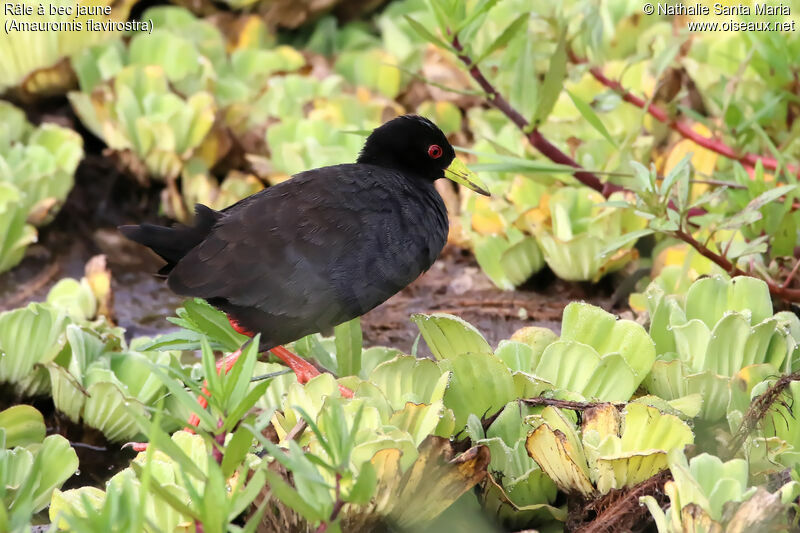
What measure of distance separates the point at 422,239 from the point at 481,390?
547 millimetres

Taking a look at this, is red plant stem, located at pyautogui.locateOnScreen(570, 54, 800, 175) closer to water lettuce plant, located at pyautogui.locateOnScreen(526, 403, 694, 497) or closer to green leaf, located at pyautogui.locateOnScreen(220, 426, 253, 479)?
water lettuce plant, located at pyautogui.locateOnScreen(526, 403, 694, 497)

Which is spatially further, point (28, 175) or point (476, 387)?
point (28, 175)

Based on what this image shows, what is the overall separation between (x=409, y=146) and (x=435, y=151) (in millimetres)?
84

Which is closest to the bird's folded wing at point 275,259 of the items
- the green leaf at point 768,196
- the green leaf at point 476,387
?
the green leaf at point 476,387

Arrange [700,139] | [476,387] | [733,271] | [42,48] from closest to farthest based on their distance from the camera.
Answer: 1. [476,387]
2. [733,271]
3. [700,139]
4. [42,48]

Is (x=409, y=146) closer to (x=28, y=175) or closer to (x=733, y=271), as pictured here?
(x=733, y=271)

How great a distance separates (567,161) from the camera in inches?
133

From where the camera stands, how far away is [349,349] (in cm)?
282

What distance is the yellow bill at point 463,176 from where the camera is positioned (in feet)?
10.8

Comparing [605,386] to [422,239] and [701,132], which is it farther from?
[701,132]

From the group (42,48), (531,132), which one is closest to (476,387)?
(531,132)

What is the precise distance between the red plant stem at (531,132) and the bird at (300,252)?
22.9 inches

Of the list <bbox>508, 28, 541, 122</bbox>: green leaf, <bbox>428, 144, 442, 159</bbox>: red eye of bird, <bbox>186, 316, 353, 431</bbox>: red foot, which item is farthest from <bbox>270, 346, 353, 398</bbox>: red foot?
<bbox>508, 28, 541, 122</bbox>: green leaf

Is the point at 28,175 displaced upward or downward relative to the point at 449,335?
downward
